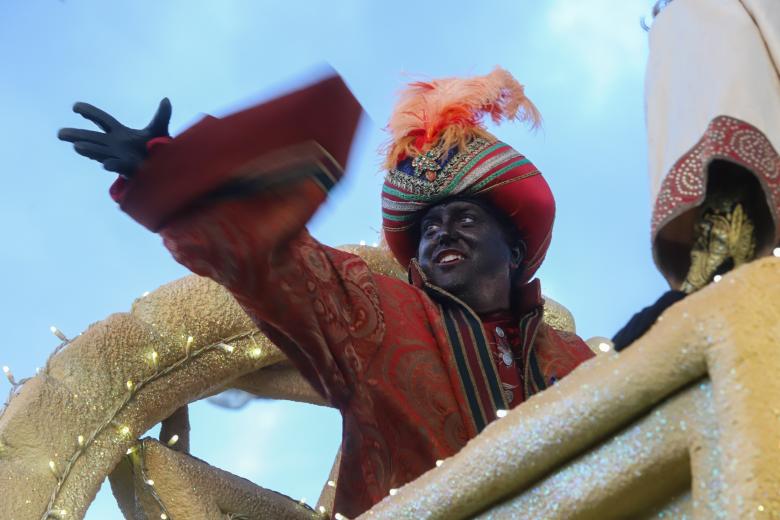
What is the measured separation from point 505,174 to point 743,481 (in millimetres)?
1924

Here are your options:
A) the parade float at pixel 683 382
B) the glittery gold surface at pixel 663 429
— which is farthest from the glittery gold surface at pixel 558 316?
the glittery gold surface at pixel 663 429

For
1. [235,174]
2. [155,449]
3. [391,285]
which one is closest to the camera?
[235,174]

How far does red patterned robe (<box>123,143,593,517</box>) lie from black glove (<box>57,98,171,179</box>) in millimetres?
54

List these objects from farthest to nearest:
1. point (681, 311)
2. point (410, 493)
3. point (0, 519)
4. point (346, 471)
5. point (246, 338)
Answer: point (246, 338)
point (0, 519)
point (346, 471)
point (410, 493)
point (681, 311)

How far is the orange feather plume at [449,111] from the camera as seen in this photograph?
9.77 feet

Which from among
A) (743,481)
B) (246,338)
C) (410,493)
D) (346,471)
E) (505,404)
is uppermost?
(246,338)

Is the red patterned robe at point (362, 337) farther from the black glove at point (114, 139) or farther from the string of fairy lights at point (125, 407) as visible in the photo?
the string of fairy lights at point (125, 407)

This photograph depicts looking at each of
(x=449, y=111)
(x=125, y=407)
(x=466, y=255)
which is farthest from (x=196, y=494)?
(x=449, y=111)

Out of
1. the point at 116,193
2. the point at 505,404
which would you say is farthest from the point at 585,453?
the point at 505,404

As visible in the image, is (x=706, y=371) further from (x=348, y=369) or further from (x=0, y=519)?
(x=0, y=519)

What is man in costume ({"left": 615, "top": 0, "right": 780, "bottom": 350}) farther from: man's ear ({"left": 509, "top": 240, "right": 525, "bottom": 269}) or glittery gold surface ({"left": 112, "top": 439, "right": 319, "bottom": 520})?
glittery gold surface ({"left": 112, "top": 439, "right": 319, "bottom": 520})

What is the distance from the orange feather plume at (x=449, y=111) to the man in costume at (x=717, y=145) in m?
1.27

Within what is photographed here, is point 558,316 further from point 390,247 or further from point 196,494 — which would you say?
point 196,494

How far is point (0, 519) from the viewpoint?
292 centimetres
